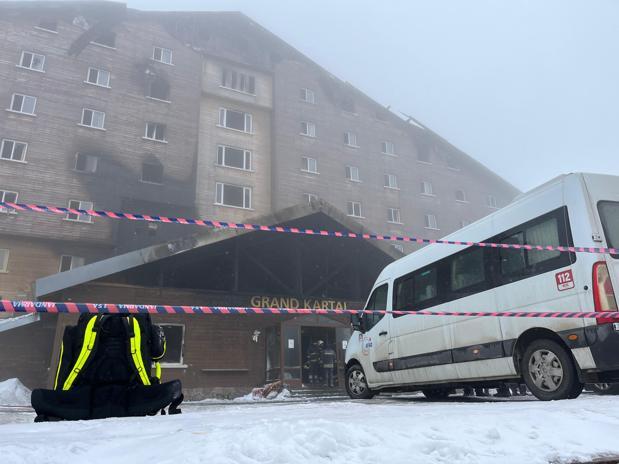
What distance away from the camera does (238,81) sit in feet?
110

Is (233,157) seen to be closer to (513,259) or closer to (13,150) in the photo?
(13,150)

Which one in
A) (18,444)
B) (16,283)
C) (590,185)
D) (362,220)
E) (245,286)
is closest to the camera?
(18,444)

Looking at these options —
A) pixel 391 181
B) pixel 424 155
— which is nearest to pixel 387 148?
pixel 391 181

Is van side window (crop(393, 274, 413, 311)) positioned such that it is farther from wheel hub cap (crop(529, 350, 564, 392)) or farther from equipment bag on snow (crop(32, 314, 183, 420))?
equipment bag on snow (crop(32, 314, 183, 420))

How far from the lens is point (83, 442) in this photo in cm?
286

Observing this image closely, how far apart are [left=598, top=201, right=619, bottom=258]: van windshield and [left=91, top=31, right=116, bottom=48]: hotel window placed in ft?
101

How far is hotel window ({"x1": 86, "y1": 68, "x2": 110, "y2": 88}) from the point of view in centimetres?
2859

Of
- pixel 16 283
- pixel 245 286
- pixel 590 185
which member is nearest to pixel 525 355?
pixel 590 185

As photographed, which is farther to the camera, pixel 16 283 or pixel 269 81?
pixel 269 81

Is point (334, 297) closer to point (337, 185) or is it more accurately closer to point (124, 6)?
point (337, 185)

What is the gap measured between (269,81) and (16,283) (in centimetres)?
2082

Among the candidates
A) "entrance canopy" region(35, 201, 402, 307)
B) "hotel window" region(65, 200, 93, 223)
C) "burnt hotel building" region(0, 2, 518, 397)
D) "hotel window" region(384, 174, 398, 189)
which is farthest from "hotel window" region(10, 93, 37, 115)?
"hotel window" region(384, 174, 398, 189)

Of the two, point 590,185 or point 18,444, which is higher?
point 590,185

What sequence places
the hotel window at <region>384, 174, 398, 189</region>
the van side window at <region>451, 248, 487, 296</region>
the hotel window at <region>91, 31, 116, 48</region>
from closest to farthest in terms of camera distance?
the van side window at <region>451, 248, 487, 296</region>
the hotel window at <region>91, 31, 116, 48</region>
the hotel window at <region>384, 174, 398, 189</region>
